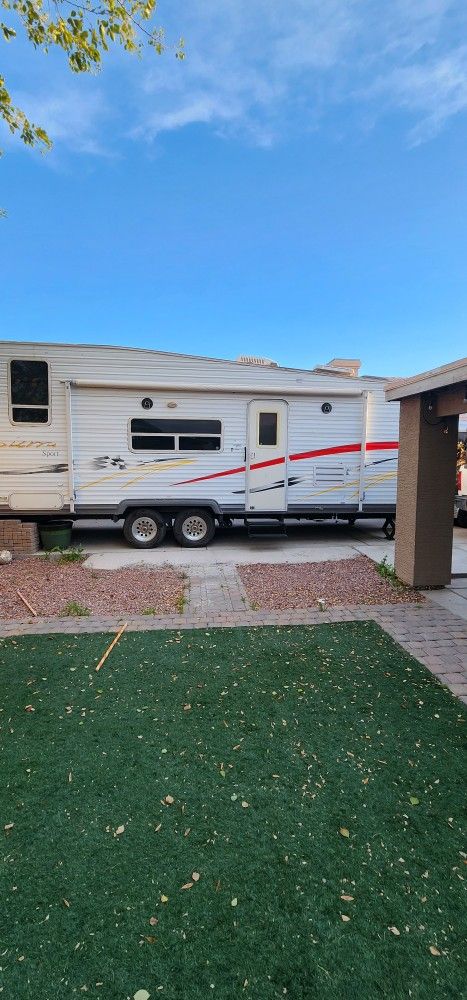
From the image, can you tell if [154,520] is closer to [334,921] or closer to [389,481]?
[389,481]

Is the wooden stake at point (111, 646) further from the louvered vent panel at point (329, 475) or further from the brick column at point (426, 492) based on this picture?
the louvered vent panel at point (329, 475)

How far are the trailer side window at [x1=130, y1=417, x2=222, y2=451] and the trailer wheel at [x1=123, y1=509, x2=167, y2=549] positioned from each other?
1092 mm

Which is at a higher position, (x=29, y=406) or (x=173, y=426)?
(x=29, y=406)

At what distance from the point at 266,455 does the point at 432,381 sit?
3607mm

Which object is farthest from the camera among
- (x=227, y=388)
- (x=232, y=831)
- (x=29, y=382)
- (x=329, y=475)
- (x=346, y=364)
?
(x=346, y=364)

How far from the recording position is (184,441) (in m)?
7.83

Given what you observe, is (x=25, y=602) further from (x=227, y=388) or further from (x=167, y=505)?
(x=227, y=388)

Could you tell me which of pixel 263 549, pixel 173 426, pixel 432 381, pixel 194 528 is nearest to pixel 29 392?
pixel 173 426

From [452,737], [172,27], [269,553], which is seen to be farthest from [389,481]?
[172,27]

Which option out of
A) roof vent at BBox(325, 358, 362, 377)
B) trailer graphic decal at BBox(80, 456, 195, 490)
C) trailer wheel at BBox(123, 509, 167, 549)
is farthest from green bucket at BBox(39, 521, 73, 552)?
roof vent at BBox(325, 358, 362, 377)

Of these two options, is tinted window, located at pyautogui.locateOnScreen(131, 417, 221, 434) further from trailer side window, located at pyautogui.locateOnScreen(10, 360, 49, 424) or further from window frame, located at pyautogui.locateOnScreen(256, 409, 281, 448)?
trailer side window, located at pyautogui.locateOnScreen(10, 360, 49, 424)

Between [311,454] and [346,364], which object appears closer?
[311,454]

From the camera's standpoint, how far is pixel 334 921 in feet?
5.72

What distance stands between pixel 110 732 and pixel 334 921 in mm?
1575
